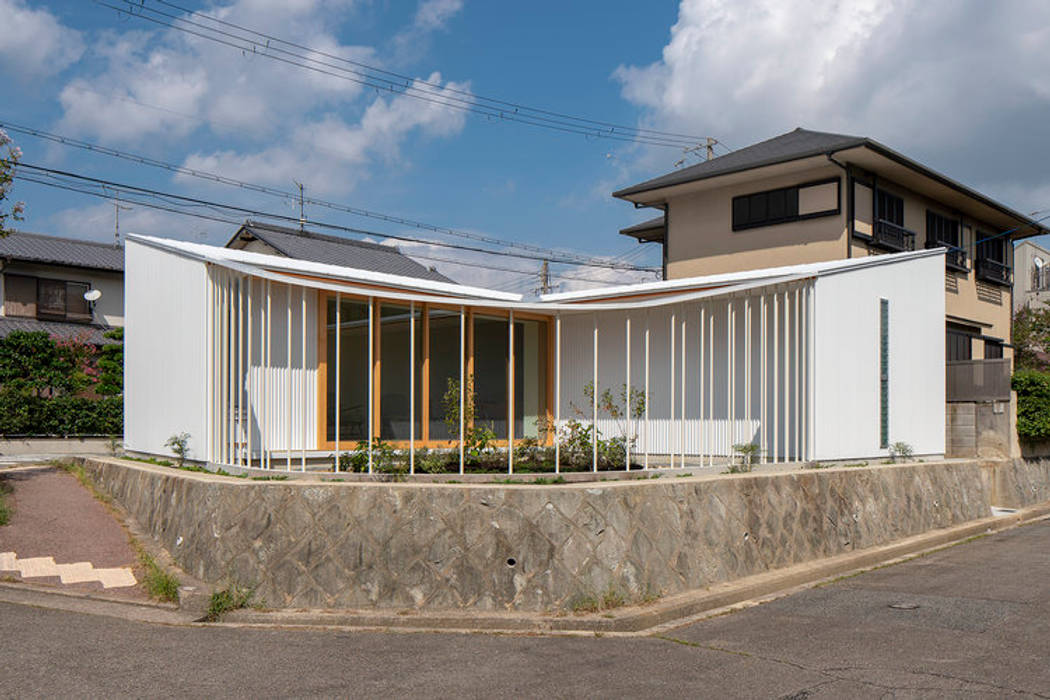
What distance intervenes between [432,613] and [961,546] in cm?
782

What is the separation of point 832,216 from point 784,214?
1.13 meters

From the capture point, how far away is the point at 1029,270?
132ft

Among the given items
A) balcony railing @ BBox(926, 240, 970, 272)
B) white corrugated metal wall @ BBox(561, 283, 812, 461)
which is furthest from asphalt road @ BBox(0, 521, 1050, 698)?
balcony railing @ BBox(926, 240, 970, 272)

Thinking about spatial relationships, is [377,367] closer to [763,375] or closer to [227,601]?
[227,601]

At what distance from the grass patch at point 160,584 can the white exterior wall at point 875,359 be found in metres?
7.73

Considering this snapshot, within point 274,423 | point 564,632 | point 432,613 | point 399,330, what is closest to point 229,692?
point 432,613

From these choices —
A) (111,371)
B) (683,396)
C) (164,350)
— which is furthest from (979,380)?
(111,371)

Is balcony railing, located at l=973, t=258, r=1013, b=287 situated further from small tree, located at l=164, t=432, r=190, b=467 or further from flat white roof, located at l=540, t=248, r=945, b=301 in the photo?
small tree, located at l=164, t=432, r=190, b=467

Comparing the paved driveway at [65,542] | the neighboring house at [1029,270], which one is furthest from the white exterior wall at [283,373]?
the neighboring house at [1029,270]

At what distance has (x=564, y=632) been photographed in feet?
21.5

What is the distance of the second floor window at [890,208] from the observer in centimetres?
1797

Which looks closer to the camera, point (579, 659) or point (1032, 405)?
point (579, 659)

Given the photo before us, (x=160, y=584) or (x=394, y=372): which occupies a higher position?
(x=394, y=372)

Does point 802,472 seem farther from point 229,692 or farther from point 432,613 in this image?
point 229,692
